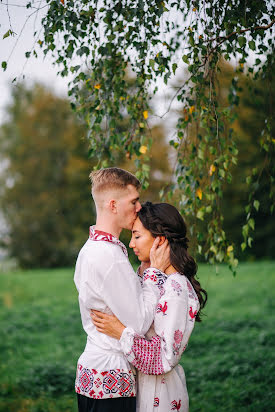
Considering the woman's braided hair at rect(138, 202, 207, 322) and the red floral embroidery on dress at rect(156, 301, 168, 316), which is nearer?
the red floral embroidery on dress at rect(156, 301, 168, 316)

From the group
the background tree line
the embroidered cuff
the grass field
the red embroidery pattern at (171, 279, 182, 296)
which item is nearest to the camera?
the embroidered cuff

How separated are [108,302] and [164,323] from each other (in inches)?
11.6

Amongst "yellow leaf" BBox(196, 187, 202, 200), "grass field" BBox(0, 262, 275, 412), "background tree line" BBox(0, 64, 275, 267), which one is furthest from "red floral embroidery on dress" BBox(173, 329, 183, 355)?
"background tree line" BBox(0, 64, 275, 267)

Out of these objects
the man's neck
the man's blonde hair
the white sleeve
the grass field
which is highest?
the man's blonde hair

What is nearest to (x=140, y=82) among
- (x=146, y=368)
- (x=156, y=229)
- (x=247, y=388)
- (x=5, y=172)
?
(x=156, y=229)

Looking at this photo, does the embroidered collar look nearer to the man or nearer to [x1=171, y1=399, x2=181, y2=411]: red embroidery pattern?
the man

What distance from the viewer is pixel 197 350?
6320 mm

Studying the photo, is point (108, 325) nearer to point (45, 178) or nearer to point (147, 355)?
point (147, 355)

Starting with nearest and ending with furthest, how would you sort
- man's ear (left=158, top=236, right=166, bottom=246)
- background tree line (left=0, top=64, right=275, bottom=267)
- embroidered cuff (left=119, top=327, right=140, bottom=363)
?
1. embroidered cuff (left=119, top=327, right=140, bottom=363)
2. man's ear (left=158, top=236, right=166, bottom=246)
3. background tree line (left=0, top=64, right=275, bottom=267)

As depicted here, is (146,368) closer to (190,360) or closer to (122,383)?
(122,383)

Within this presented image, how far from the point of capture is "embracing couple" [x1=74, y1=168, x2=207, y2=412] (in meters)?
2.40

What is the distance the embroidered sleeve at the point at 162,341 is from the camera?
2365 millimetres

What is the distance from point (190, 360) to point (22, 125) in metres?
20.2

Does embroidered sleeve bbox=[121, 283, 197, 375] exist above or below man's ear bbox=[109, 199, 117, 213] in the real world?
below
